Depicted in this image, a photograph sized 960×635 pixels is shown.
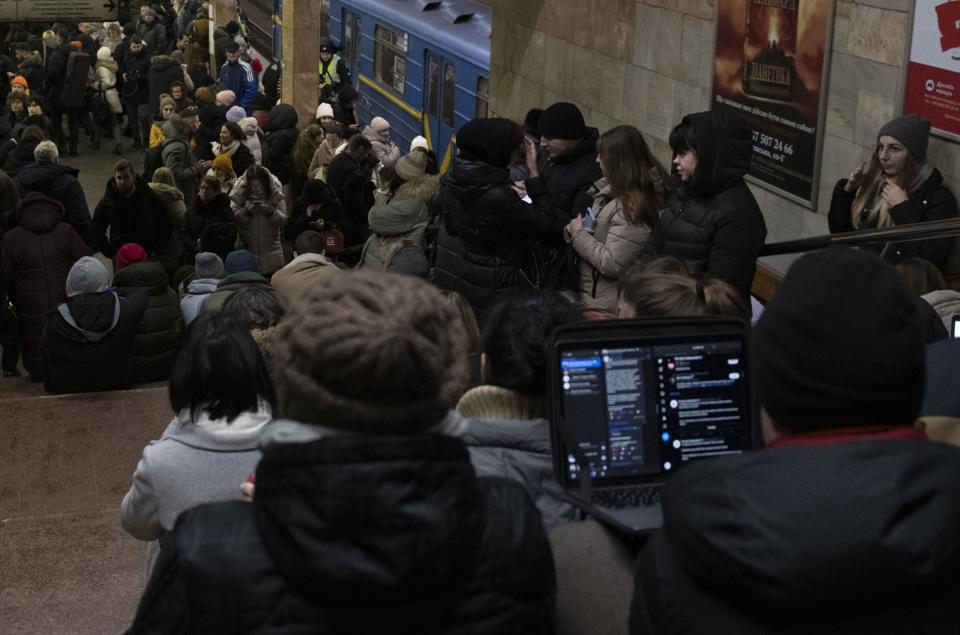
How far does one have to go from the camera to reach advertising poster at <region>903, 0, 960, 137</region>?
6.64 m

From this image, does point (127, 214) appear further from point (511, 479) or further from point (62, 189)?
point (511, 479)

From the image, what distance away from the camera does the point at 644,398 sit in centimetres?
269

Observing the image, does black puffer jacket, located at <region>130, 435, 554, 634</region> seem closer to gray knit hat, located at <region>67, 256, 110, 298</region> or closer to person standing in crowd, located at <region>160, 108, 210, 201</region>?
gray knit hat, located at <region>67, 256, 110, 298</region>

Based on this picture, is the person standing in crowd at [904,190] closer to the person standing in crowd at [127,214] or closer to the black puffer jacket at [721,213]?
the black puffer jacket at [721,213]

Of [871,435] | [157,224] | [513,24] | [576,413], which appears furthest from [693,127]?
[513,24]

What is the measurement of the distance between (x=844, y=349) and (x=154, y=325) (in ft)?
23.6

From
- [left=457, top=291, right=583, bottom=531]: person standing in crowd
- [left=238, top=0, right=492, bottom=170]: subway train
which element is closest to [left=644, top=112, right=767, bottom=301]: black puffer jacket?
[left=457, top=291, right=583, bottom=531]: person standing in crowd

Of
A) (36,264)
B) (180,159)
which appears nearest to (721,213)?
(36,264)

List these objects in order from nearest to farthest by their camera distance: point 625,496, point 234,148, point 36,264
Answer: point 625,496
point 36,264
point 234,148

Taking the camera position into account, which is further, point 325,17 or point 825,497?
point 325,17

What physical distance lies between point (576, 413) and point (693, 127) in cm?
333

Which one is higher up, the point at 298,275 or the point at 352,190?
the point at 298,275

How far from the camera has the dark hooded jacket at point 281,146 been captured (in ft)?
47.3

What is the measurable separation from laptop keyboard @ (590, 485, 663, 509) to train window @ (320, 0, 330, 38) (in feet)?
71.8
